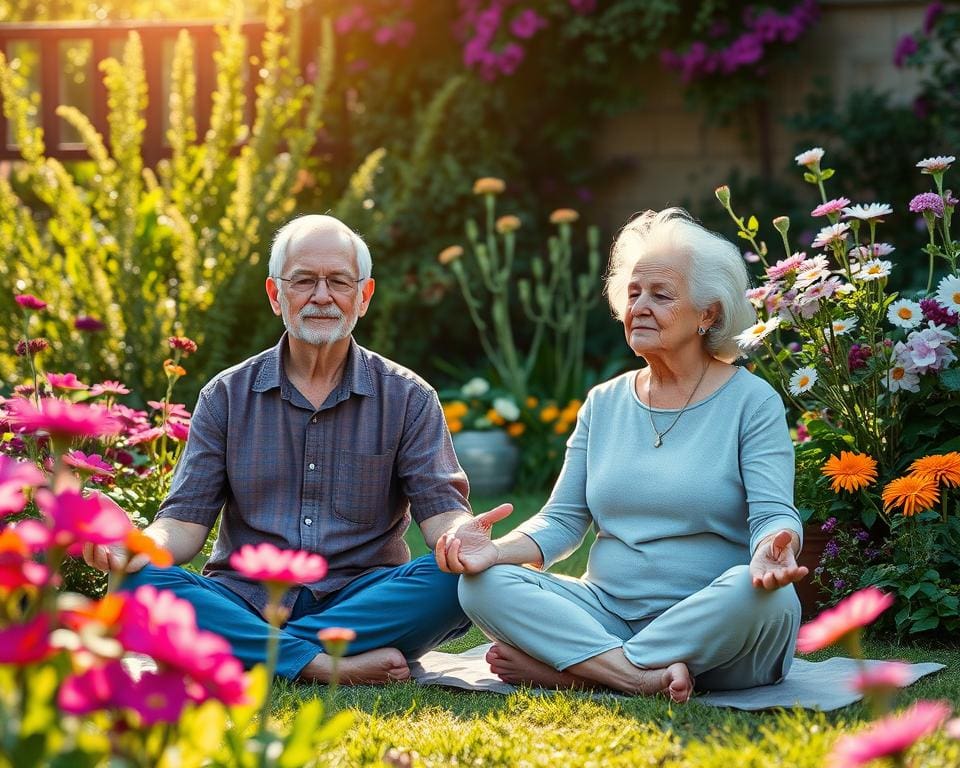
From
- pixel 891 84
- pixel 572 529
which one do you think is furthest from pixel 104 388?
pixel 891 84

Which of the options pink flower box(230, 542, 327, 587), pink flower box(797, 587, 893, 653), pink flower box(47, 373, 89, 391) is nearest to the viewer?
pink flower box(797, 587, 893, 653)

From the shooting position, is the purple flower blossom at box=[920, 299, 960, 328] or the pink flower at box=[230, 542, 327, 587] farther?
the purple flower blossom at box=[920, 299, 960, 328]

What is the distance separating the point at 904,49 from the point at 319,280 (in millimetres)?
4694

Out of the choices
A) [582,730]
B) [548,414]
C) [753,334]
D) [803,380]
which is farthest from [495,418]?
[582,730]

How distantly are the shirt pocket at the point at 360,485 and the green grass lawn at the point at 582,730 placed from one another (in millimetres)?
481

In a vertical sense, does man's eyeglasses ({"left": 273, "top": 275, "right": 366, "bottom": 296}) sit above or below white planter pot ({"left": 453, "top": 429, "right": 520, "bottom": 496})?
above

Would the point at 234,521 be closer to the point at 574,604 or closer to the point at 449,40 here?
the point at 574,604

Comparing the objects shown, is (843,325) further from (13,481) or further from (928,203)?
(13,481)

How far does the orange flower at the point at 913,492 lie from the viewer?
340 cm

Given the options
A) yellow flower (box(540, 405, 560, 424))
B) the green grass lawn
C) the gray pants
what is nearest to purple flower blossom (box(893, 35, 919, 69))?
yellow flower (box(540, 405, 560, 424))

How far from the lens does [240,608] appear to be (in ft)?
11.0

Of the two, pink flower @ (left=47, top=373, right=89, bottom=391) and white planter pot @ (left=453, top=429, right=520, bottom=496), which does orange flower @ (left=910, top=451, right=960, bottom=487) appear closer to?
pink flower @ (left=47, top=373, right=89, bottom=391)

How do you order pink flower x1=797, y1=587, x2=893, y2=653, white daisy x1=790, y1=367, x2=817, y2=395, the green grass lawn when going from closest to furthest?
pink flower x1=797, y1=587, x2=893, y2=653
the green grass lawn
white daisy x1=790, y1=367, x2=817, y2=395

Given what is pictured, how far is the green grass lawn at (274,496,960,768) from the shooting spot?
7.95 ft
